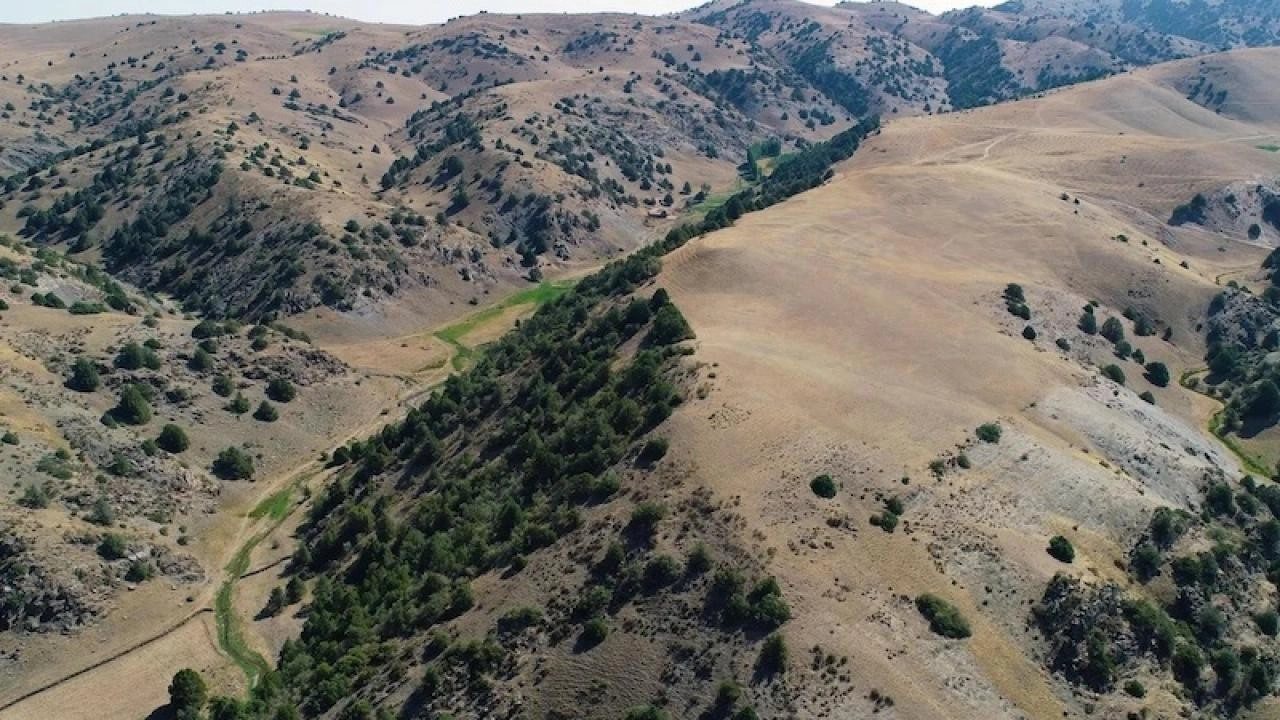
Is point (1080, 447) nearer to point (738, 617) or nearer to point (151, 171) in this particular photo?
point (738, 617)

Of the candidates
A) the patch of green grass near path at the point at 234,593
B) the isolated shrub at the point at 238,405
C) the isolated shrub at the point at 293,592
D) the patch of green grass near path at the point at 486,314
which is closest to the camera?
the patch of green grass near path at the point at 234,593

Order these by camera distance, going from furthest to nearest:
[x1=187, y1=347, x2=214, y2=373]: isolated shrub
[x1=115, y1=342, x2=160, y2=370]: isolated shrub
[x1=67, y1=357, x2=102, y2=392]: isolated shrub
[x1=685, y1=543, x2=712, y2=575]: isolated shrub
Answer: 1. [x1=187, y1=347, x2=214, y2=373]: isolated shrub
2. [x1=115, y1=342, x2=160, y2=370]: isolated shrub
3. [x1=67, y1=357, x2=102, y2=392]: isolated shrub
4. [x1=685, y1=543, x2=712, y2=575]: isolated shrub

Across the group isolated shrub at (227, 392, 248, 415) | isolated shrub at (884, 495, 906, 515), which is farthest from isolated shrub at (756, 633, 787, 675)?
isolated shrub at (227, 392, 248, 415)

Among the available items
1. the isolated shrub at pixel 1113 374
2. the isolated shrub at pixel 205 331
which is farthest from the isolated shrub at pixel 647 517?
the isolated shrub at pixel 205 331

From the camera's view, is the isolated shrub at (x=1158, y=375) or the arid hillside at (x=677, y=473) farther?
the isolated shrub at (x=1158, y=375)

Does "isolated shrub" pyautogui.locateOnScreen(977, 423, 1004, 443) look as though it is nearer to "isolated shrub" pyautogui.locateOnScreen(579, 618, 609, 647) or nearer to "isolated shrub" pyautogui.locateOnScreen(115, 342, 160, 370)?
"isolated shrub" pyautogui.locateOnScreen(579, 618, 609, 647)

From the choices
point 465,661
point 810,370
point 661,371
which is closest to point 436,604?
point 465,661

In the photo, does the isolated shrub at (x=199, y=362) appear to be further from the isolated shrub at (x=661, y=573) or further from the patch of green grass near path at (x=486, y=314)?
the isolated shrub at (x=661, y=573)
